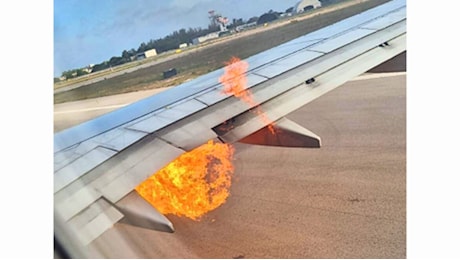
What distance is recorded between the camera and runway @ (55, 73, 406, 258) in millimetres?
1256

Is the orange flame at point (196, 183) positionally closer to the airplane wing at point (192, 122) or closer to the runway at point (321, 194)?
the runway at point (321, 194)

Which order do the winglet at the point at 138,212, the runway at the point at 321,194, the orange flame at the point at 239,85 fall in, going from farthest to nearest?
the runway at the point at 321,194
the orange flame at the point at 239,85
the winglet at the point at 138,212

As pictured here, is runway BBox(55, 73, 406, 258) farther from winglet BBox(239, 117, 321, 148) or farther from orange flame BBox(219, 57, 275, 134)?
orange flame BBox(219, 57, 275, 134)

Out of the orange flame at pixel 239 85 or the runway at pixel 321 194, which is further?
the runway at pixel 321 194

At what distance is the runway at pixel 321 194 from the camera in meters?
1.26

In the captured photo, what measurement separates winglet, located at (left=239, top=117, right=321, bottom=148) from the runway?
0.12 m

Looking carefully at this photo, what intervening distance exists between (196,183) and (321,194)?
45 centimetres

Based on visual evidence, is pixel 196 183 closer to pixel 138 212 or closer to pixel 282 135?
pixel 282 135

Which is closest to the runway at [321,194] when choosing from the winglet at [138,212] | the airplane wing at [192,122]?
the airplane wing at [192,122]

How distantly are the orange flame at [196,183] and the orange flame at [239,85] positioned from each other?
0.18 meters

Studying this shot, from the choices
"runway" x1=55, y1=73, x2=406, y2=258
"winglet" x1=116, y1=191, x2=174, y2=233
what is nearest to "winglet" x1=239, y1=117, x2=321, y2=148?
"runway" x1=55, y1=73, x2=406, y2=258

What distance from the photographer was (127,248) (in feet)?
3.95

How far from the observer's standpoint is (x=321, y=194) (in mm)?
1371

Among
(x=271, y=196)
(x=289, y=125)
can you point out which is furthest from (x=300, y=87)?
(x=271, y=196)
